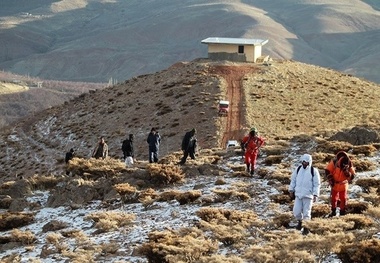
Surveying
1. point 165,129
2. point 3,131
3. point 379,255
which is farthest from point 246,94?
point 379,255

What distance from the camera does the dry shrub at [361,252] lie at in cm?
1356

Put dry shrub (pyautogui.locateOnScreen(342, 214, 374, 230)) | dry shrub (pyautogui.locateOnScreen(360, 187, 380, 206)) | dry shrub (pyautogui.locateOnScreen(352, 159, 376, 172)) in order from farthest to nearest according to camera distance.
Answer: dry shrub (pyautogui.locateOnScreen(352, 159, 376, 172))
dry shrub (pyautogui.locateOnScreen(360, 187, 380, 206))
dry shrub (pyautogui.locateOnScreen(342, 214, 374, 230))

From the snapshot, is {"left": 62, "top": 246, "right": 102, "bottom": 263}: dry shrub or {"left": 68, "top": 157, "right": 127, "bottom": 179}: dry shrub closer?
{"left": 62, "top": 246, "right": 102, "bottom": 263}: dry shrub

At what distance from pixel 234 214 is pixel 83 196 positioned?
657cm

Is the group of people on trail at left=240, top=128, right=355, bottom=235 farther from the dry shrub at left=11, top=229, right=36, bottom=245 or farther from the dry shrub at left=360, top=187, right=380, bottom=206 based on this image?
the dry shrub at left=11, top=229, right=36, bottom=245

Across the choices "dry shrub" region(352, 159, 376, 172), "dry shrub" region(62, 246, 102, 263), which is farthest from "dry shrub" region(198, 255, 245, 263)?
"dry shrub" region(352, 159, 376, 172)

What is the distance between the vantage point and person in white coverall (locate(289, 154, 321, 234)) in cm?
1578

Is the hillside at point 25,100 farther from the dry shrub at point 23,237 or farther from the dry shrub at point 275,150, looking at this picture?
the dry shrub at point 23,237

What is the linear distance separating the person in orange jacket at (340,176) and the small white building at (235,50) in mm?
49351

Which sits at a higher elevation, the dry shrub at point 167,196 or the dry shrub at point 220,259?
the dry shrub at point 167,196

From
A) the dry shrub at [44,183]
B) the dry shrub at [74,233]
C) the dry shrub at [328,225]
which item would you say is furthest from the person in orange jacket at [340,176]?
the dry shrub at [44,183]

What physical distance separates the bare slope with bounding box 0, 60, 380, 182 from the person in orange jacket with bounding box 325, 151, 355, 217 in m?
26.8

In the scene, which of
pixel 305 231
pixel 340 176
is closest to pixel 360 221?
pixel 340 176

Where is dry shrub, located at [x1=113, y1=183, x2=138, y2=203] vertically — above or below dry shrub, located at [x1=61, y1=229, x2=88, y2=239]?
above
